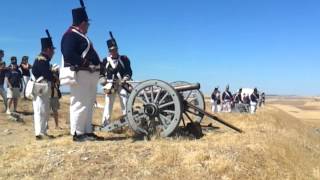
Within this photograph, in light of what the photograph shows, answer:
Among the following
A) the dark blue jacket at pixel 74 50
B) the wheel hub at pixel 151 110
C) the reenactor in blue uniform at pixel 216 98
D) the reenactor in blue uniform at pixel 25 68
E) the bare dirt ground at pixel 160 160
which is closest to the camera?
the bare dirt ground at pixel 160 160

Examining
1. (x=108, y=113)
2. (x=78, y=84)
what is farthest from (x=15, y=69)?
(x=78, y=84)

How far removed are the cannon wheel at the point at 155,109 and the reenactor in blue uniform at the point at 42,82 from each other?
2149 millimetres

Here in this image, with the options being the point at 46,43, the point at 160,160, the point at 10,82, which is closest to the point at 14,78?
the point at 10,82

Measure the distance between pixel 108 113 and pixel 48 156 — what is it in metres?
4.11

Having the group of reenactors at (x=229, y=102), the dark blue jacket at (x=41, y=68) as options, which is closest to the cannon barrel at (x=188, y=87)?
the dark blue jacket at (x=41, y=68)

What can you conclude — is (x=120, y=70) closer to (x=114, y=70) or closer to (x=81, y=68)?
(x=114, y=70)

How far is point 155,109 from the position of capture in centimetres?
1027

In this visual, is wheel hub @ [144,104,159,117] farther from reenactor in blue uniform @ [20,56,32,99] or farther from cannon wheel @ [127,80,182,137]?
reenactor in blue uniform @ [20,56,32,99]

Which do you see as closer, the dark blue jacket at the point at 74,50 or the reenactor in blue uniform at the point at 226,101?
the dark blue jacket at the point at 74,50

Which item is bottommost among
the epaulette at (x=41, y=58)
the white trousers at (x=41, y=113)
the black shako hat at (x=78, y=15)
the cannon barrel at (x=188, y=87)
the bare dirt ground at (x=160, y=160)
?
the bare dirt ground at (x=160, y=160)

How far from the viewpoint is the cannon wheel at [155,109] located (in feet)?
33.1

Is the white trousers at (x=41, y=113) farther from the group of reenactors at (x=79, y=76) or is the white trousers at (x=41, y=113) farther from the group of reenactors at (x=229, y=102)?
the group of reenactors at (x=229, y=102)

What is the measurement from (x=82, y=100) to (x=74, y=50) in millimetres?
893

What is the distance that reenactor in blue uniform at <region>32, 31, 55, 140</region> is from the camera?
11582 millimetres
